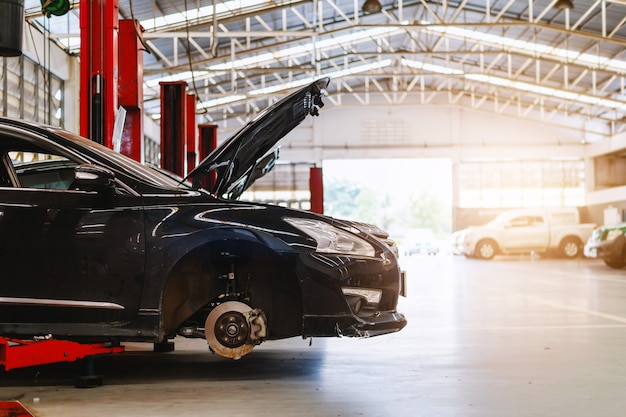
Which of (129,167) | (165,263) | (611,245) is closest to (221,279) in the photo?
(165,263)

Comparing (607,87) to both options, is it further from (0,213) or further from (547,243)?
(0,213)

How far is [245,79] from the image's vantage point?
Answer: 85.6 ft

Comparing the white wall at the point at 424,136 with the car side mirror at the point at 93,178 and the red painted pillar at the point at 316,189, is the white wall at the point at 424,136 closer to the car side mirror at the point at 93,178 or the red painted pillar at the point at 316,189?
the red painted pillar at the point at 316,189

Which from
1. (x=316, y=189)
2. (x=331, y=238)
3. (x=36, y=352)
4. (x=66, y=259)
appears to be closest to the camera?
(x=66, y=259)

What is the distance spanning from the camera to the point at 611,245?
53.5 ft

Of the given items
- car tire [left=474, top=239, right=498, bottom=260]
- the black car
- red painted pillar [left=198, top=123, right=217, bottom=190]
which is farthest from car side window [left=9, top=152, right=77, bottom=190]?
car tire [left=474, top=239, right=498, bottom=260]

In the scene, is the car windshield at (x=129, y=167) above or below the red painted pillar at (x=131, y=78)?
below

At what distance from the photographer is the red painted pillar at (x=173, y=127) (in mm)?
9852

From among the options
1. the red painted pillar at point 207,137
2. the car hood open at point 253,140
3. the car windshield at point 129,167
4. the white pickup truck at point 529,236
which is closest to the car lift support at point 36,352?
the car windshield at point 129,167

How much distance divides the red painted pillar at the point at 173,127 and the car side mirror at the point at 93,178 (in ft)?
20.1

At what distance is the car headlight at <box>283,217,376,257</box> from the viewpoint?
12.6 feet

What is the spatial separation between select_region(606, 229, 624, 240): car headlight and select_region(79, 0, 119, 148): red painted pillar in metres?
12.9

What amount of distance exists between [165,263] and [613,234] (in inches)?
582

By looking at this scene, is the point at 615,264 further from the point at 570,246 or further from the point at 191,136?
the point at 191,136
